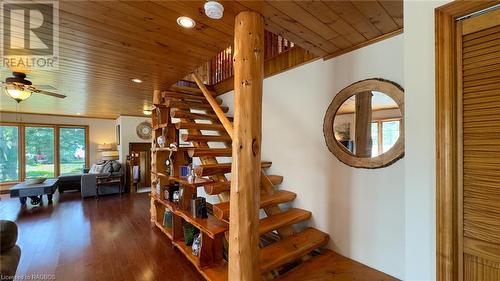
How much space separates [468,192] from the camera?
40.4 inches

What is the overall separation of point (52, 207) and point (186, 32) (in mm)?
5247

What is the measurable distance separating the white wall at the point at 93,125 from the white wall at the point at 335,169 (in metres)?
7.24

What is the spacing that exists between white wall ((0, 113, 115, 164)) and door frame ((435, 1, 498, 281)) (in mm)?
9180

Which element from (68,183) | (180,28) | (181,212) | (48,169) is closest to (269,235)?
(181,212)

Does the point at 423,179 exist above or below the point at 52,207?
above

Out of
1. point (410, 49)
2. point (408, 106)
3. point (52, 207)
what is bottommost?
point (52, 207)

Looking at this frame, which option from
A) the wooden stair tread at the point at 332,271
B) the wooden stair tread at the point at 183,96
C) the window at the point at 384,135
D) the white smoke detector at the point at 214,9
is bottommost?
the wooden stair tread at the point at 332,271

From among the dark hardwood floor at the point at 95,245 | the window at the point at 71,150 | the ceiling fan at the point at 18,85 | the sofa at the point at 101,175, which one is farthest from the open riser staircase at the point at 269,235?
the window at the point at 71,150

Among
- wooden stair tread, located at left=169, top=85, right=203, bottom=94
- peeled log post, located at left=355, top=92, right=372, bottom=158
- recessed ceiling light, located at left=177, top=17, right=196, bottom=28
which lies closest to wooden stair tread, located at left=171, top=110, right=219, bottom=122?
wooden stair tread, located at left=169, top=85, right=203, bottom=94

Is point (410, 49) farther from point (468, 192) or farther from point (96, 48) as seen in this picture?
point (96, 48)

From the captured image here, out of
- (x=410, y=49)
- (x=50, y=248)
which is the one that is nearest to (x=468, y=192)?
(x=410, y=49)

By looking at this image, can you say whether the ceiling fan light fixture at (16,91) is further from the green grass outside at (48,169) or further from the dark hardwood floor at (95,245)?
the green grass outside at (48,169)

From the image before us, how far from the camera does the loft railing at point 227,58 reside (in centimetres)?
294

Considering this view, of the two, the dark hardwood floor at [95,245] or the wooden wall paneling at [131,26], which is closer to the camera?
the wooden wall paneling at [131,26]
